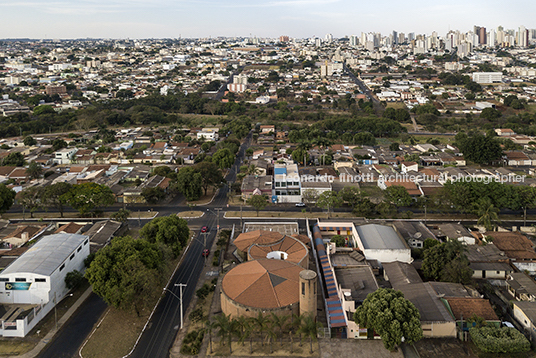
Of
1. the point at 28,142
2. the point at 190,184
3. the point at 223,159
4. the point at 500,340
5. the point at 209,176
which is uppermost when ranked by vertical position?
the point at 28,142

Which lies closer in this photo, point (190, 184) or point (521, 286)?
point (521, 286)

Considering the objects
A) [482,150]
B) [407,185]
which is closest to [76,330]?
[407,185]

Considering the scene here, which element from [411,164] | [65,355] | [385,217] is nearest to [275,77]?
[411,164]

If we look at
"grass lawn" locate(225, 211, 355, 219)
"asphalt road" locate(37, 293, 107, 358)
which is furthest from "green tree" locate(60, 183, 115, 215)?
"asphalt road" locate(37, 293, 107, 358)

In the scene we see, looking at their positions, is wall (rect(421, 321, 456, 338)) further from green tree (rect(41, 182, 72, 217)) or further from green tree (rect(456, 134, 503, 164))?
green tree (rect(456, 134, 503, 164))

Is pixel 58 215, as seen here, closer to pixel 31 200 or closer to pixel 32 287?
pixel 31 200

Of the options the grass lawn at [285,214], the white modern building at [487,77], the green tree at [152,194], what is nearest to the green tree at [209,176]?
the green tree at [152,194]
